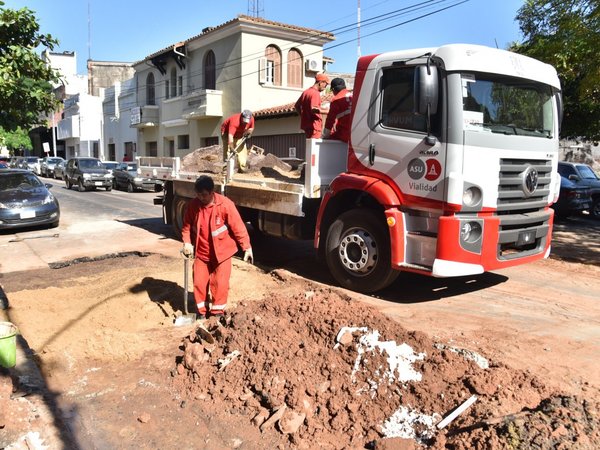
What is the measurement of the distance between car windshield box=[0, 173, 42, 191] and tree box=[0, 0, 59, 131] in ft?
6.00

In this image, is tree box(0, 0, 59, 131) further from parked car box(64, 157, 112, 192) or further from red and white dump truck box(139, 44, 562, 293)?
parked car box(64, 157, 112, 192)

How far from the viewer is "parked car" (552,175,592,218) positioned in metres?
13.7

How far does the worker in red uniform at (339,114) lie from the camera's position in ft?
22.1

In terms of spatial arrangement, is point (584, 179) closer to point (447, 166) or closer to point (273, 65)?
point (447, 166)

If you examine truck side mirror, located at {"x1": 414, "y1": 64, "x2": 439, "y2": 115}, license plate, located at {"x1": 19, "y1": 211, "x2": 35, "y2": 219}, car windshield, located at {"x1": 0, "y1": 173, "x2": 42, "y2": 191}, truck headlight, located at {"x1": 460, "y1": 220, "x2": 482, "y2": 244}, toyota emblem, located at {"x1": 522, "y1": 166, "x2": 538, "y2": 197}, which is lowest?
license plate, located at {"x1": 19, "y1": 211, "x2": 35, "y2": 219}

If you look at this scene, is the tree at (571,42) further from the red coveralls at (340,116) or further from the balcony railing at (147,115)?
the balcony railing at (147,115)

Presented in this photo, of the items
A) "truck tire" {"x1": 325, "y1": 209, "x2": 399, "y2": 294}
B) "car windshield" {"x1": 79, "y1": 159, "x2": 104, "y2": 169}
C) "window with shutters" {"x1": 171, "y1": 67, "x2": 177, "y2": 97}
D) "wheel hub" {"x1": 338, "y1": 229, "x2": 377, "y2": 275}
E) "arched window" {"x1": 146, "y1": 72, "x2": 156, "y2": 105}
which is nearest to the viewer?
"truck tire" {"x1": 325, "y1": 209, "x2": 399, "y2": 294}

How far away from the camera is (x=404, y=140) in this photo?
573 centimetres

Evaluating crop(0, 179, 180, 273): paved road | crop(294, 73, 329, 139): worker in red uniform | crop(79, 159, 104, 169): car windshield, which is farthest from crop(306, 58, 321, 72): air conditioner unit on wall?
crop(294, 73, 329, 139): worker in red uniform

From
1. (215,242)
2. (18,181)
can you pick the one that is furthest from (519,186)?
(18,181)

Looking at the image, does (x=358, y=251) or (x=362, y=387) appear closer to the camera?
(x=362, y=387)

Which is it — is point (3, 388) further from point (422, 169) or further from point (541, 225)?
point (541, 225)

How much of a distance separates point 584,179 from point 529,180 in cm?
1031

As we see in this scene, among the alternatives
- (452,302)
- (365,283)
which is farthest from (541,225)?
(365,283)
